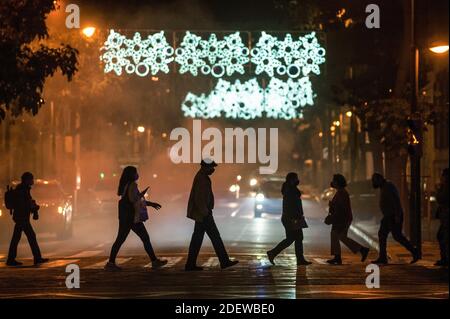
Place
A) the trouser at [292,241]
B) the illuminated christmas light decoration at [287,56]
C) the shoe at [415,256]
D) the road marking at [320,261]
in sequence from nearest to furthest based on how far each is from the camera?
the trouser at [292,241] < the road marking at [320,261] < the shoe at [415,256] < the illuminated christmas light decoration at [287,56]

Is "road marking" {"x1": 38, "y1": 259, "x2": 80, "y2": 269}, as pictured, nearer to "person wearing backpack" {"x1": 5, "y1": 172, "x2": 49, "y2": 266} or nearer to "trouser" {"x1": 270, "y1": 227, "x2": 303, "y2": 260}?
"person wearing backpack" {"x1": 5, "y1": 172, "x2": 49, "y2": 266}

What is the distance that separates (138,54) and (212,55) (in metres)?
2.70

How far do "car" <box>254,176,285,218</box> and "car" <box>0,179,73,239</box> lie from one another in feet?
41.8

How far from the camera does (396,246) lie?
2516cm

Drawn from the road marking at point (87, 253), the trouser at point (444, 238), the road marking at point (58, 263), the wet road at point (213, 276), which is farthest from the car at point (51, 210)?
the trouser at point (444, 238)

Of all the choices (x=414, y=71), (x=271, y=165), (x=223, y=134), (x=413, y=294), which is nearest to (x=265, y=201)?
(x=414, y=71)

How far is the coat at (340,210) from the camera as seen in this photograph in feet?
62.2

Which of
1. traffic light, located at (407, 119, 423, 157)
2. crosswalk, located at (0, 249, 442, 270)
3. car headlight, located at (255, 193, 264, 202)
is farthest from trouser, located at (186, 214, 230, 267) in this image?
car headlight, located at (255, 193, 264, 202)

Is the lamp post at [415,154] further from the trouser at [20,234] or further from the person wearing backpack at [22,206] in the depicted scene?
the person wearing backpack at [22,206]

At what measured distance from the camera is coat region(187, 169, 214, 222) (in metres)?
16.9

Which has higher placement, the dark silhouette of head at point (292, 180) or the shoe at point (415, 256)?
the dark silhouette of head at point (292, 180)

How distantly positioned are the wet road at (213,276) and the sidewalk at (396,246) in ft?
1.05

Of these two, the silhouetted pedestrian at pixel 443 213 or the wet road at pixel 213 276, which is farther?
the silhouetted pedestrian at pixel 443 213

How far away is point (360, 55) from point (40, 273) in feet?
61.9
